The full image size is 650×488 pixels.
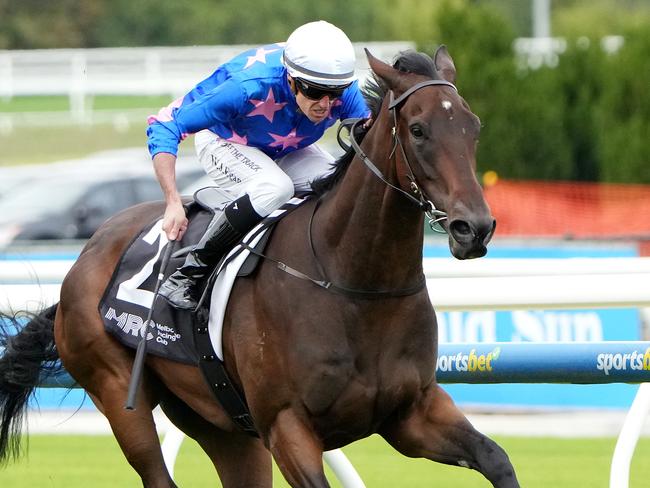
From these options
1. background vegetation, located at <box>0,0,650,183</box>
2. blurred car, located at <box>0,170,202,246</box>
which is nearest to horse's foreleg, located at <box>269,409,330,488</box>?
blurred car, located at <box>0,170,202,246</box>

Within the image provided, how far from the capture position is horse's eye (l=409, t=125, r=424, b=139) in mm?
4102

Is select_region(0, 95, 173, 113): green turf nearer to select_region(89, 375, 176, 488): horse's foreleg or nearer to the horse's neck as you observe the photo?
select_region(89, 375, 176, 488): horse's foreleg

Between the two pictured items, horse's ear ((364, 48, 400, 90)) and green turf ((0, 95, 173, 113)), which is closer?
horse's ear ((364, 48, 400, 90))

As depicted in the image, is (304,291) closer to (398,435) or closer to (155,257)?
(398,435)

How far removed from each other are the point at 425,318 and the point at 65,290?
170 centimetres

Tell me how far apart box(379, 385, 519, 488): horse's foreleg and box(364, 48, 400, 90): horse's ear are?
3.30 feet

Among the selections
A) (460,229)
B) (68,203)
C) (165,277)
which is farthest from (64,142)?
(460,229)

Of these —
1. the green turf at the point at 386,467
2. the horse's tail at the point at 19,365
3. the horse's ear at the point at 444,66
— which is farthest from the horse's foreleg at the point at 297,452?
the green turf at the point at 386,467

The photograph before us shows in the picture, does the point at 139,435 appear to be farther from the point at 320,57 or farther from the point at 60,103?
the point at 60,103

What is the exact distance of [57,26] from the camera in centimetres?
4531

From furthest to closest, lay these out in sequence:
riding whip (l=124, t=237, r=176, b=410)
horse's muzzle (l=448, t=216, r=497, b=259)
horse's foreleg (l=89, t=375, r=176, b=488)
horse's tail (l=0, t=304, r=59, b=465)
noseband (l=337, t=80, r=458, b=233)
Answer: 1. horse's tail (l=0, t=304, r=59, b=465)
2. horse's foreleg (l=89, t=375, r=176, b=488)
3. riding whip (l=124, t=237, r=176, b=410)
4. noseband (l=337, t=80, r=458, b=233)
5. horse's muzzle (l=448, t=216, r=497, b=259)

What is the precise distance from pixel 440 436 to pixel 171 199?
1.33m

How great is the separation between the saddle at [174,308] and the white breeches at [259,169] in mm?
61

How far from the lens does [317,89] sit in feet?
15.1
